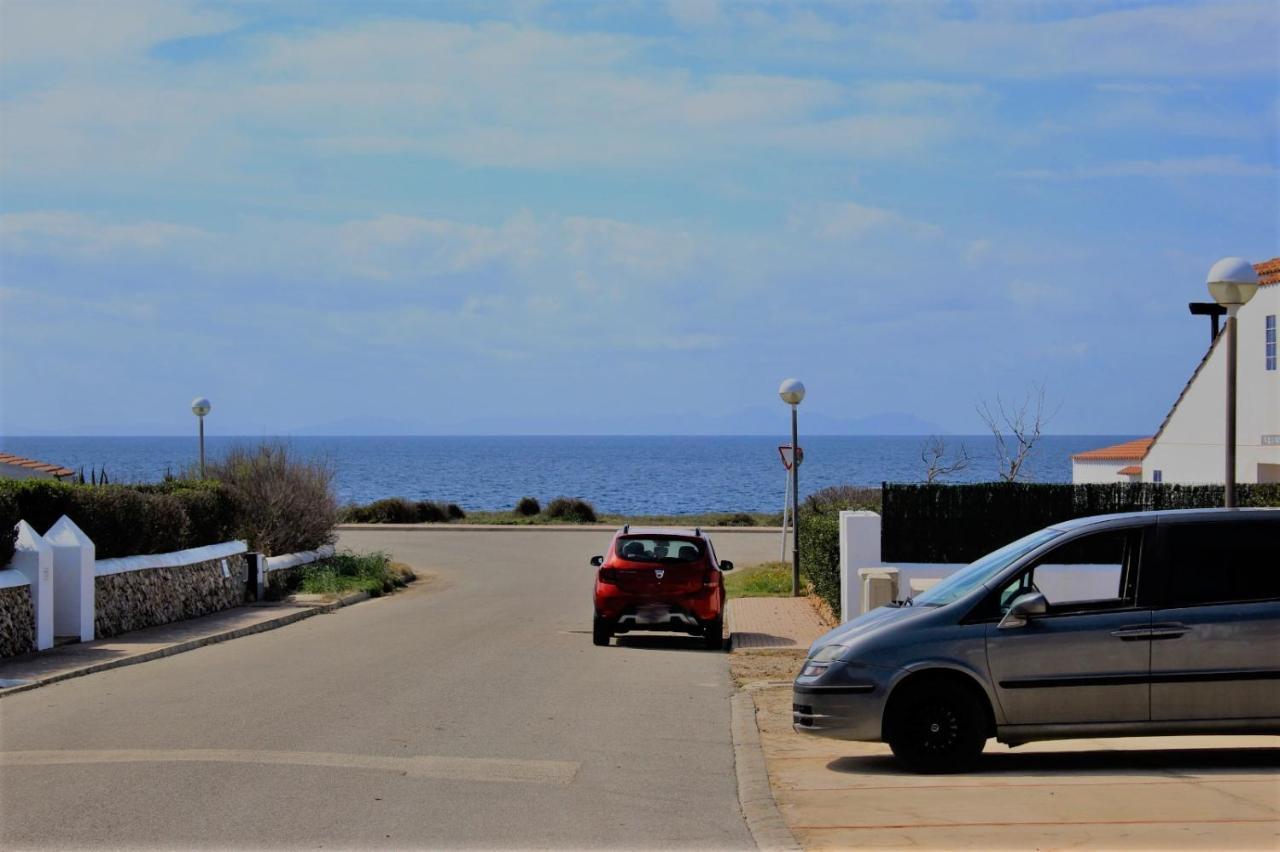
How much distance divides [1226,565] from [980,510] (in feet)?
35.9

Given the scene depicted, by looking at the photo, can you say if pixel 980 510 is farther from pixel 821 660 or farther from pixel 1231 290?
pixel 821 660

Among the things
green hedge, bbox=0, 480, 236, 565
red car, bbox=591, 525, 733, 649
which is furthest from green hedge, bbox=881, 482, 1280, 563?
green hedge, bbox=0, 480, 236, 565

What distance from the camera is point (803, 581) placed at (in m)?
28.5

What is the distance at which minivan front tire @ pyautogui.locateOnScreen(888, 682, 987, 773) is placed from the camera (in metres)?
9.51

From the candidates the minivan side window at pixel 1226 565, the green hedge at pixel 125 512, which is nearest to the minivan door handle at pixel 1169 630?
Result: the minivan side window at pixel 1226 565

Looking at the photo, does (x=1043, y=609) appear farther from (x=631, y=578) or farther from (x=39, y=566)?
(x=39, y=566)

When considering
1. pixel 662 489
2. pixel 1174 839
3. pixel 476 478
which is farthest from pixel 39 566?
pixel 476 478

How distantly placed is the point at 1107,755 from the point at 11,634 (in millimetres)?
11733

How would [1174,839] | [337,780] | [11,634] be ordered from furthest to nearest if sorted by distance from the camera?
[11,634] → [337,780] → [1174,839]

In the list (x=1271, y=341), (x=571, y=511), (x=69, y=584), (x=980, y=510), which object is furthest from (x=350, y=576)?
(x=571, y=511)

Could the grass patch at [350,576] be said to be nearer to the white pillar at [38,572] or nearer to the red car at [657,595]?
the red car at [657,595]

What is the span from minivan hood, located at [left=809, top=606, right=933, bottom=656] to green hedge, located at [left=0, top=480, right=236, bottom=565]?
400 inches

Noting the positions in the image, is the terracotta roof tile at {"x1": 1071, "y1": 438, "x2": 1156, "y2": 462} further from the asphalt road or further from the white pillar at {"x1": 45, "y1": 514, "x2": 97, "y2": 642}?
the white pillar at {"x1": 45, "y1": 514, "x2": 97, "y2": 642}

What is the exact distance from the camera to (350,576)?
27.8 metres
